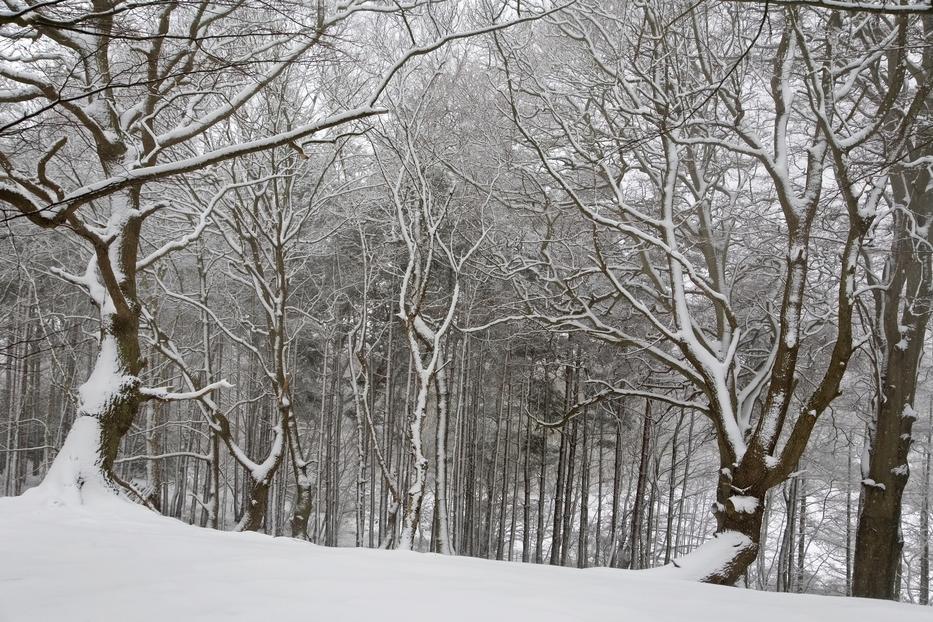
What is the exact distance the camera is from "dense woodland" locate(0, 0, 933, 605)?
4.76m

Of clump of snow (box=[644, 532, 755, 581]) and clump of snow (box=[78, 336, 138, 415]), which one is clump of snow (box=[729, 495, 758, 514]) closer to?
clump of snow (box=[644, 532, 755, 581])

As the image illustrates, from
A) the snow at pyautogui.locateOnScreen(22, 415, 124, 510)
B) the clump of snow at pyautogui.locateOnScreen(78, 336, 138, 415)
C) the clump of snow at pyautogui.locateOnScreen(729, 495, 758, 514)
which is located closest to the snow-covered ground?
the snow at pyautogui.locateOnScreen(22, 415, 124, 510)

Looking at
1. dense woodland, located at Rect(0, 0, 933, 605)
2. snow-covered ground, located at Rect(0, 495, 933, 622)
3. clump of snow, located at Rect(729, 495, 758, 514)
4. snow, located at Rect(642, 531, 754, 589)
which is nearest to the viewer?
snow-covered ground, located at Rect(0, 495, 933, 622)

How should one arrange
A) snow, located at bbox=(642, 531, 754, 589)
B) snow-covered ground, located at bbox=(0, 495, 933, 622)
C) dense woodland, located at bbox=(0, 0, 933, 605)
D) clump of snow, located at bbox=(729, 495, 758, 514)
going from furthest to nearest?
clump of snow, located at bbox=(729, 495, 758, 514) → snow, located at bbox=(642, 531, 754, 589) → dense woodland, located at bbox=(0, 0, 933, 605) → snow-covered ground, located at bbox=(0, 495, 933, 622)

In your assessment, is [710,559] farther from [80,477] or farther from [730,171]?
[730,171]

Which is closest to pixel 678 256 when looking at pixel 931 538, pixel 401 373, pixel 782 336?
pixel 782 336

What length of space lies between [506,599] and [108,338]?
4738 mm

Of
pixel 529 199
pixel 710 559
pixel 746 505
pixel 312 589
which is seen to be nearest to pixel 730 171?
pixel 529 199

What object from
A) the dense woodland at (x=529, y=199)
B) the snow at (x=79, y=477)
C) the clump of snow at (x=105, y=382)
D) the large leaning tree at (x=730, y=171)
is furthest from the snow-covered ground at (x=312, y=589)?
the large leaning tree at (x=730, y=171)

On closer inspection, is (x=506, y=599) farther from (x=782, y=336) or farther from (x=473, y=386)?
(x=473, y=386)

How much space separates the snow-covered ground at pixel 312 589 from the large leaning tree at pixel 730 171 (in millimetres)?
2479

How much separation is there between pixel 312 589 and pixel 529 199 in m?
6.45

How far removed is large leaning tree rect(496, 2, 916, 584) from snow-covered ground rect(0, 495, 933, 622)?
8.13ft

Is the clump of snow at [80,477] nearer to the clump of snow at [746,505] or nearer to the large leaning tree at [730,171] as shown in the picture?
the large leaning tree at [730,171]
